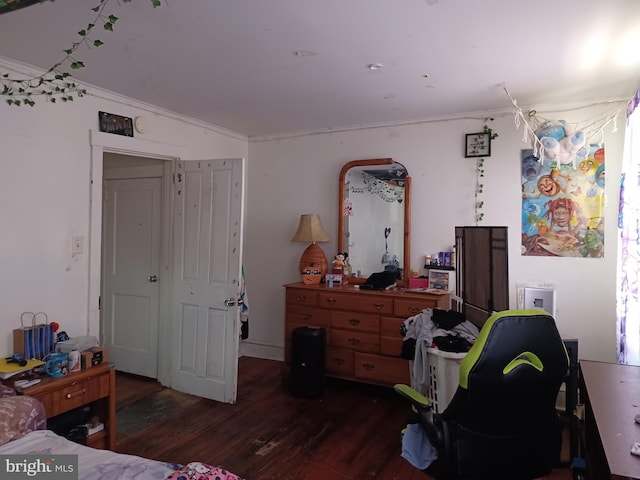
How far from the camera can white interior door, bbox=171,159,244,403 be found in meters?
3.50

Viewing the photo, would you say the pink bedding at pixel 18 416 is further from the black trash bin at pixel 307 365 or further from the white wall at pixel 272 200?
the black trash bin at pixel 307 365

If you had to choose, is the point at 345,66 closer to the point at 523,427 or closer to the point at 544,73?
the point at 544,73

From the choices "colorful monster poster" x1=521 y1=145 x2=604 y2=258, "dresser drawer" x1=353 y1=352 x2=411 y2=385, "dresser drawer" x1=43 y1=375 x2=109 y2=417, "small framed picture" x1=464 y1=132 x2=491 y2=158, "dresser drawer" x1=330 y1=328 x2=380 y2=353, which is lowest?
"dresser drawer" x1=353 y1=352 x2=411 y2=385

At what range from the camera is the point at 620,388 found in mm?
1888

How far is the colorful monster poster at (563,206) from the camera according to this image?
3303mm

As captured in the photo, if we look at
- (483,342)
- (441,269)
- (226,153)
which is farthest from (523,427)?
(226,153)

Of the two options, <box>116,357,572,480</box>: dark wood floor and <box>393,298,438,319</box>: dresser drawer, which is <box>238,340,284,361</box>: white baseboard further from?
<box>393,298,438,319</box>: dresser drawer

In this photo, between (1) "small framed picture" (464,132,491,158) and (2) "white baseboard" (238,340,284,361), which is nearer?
(1) "small framed picture" (464,132,491,158)

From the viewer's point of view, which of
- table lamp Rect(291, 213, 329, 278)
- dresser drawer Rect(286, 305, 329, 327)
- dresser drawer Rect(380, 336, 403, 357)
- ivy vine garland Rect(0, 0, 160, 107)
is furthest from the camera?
table lamp Rect(291, 213, 329, 278)

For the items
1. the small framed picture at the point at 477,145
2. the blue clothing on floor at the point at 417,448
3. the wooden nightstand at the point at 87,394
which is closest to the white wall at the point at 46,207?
the wooden nightstand at the point at 87,394

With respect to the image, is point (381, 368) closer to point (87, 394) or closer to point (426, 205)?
point (426, 205)

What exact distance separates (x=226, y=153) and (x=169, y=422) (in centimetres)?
264

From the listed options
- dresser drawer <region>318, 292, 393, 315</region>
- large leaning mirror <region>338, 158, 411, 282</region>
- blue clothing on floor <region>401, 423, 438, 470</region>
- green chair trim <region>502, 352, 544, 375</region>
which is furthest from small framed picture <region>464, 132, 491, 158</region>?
blue clothing on floor <region>401, 423, 438, 470</region>

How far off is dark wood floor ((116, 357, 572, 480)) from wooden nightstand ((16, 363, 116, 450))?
181mm
